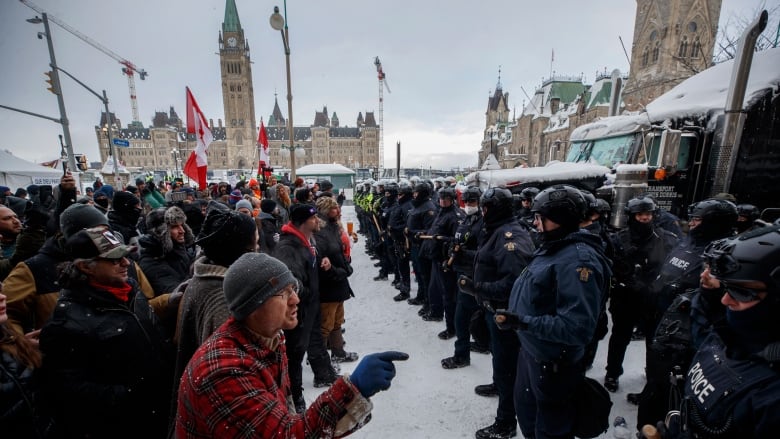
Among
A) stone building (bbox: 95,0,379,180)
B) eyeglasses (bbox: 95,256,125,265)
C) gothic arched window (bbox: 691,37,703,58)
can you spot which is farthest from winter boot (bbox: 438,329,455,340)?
stone building (bbox: 95,0,379,180)

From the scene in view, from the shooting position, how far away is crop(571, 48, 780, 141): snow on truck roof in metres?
5.41

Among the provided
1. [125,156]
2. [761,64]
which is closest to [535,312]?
[761,64]

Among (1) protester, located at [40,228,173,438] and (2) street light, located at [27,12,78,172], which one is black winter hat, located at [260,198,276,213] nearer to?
(1) protester, located at [40,228,173,438]

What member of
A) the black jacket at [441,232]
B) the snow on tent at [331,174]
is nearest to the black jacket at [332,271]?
the black jacket at [441,232]

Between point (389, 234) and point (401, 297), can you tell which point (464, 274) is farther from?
point (389, 234)

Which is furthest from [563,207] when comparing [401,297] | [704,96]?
[704,96]

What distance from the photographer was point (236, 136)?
86.2 metres

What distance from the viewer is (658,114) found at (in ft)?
20.4

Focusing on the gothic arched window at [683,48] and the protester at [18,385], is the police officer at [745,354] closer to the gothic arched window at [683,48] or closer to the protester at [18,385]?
the protester at [18,385]

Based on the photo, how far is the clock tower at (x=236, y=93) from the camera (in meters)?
83.2

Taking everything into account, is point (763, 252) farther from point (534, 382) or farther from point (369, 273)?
point (369, 273)

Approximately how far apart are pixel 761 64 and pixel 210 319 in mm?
9589

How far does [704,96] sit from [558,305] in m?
7.04

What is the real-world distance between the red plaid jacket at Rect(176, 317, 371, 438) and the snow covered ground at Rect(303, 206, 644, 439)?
2.52m
